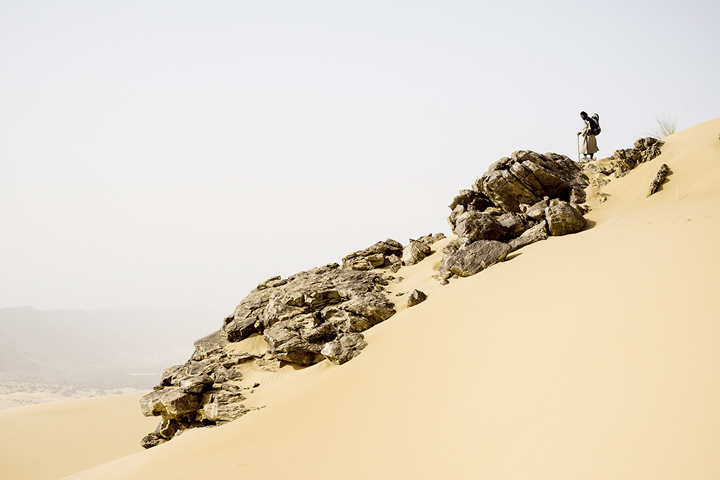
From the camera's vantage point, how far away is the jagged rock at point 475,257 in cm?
1320

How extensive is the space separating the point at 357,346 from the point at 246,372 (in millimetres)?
3849

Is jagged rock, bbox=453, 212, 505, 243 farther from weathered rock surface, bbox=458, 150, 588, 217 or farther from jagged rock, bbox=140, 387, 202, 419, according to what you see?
jagged rock, bbox=140, 387, 202, 419

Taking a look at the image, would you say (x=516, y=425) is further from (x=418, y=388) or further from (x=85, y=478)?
(x=85, y=478)

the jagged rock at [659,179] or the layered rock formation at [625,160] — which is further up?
the layered rock formation at [625,160]

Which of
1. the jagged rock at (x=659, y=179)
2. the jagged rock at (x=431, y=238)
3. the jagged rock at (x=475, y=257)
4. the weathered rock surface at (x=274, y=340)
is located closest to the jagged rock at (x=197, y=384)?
the weathered rock surface at (x=274, y=340)

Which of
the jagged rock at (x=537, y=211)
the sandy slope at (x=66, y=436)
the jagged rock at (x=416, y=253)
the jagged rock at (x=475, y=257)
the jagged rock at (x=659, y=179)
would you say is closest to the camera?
the jagged rock at (x=475, y=257)

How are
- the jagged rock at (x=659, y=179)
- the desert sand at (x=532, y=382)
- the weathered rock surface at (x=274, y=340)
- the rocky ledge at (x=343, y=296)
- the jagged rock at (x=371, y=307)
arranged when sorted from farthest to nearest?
1. the jagged rock at (x=659, y=179)
2. the jagged rock at (x=371, y=307)
3. the rocky ledge at (x=343, y=296)
4. the weathered rock surface at (x=274, y=340)
5. the desert sand at (x=532, y=382)

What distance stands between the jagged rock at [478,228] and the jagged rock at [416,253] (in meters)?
2.40

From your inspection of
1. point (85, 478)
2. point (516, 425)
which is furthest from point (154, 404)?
point (516, 425)

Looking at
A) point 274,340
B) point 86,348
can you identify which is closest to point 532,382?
point 274,340

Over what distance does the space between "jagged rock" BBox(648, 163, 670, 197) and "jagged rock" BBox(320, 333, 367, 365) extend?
11633mm

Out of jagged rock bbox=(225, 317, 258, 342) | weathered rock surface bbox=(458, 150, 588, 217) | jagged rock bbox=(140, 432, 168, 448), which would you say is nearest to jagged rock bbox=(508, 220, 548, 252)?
weathered rock surface bbox=(458, 150, 588, 217)

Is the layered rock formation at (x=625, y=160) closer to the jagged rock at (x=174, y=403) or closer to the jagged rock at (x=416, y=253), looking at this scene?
the jagged rock at (x=416, y=253)

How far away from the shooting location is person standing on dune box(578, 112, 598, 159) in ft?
65.2
